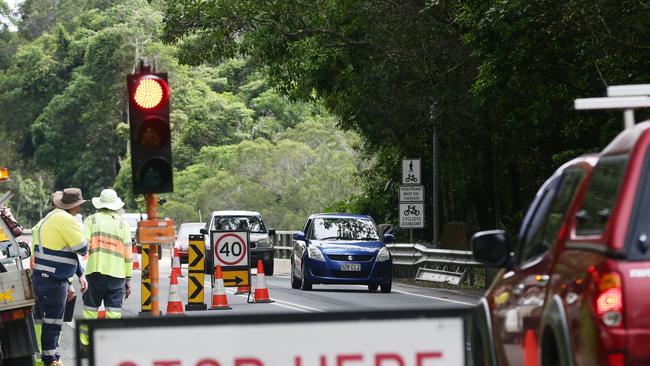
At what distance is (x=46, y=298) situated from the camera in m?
14.7

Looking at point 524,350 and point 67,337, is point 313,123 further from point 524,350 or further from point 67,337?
point 524,350

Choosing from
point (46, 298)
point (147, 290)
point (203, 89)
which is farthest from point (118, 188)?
point (46, 298)

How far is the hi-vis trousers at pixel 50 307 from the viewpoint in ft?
48.3

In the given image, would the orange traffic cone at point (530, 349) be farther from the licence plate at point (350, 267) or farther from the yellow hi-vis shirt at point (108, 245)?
the licence plate at point (350, 267)

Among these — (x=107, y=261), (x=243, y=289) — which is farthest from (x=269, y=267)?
(x=107, y=261)

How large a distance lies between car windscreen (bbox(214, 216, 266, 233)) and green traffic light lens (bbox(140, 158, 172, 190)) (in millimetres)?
29449

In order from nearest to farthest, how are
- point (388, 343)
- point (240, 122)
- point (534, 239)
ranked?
point (388, 343) → point (534, 239) → point (240, 122)

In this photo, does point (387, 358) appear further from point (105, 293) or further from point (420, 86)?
point (420, 86)

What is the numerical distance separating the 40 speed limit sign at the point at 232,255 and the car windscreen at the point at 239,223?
47.2ft

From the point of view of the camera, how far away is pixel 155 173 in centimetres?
1065

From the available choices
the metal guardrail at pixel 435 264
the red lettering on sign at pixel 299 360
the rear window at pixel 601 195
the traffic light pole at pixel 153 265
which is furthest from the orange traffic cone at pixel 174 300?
the red lettering on sign at pixel 299 360

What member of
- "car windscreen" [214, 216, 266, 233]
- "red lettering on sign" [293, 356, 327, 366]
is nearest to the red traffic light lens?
"red lettering on sign" [293, 356, 327, 366]

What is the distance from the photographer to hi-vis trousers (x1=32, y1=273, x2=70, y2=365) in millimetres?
14727

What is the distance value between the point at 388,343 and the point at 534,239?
10.8 feet
